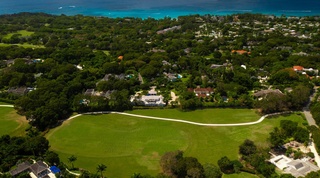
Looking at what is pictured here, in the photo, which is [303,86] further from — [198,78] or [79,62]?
[79,62]

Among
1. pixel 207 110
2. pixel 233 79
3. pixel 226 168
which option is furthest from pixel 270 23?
pixel 226 168

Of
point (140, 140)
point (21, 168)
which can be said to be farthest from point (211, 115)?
point (21, 168)

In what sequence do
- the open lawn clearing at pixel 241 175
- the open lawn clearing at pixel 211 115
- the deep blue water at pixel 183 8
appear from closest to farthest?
1. the open lawn clearing at pixel 241 175
2. the open lawn clearing at pixel 211 115
3. the deep blue water at pixel 183 8

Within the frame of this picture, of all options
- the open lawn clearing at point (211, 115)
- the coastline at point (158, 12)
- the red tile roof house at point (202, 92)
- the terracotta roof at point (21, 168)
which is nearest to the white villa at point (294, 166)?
the open lawn clearing at point (211, 115)

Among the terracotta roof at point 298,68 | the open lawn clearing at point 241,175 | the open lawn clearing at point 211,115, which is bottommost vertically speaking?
the open lawn clearing at point 241,175

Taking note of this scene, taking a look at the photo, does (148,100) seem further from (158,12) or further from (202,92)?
(158,12)

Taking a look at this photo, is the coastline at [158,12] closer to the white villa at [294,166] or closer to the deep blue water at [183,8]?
the deep blue water at [183,8]
